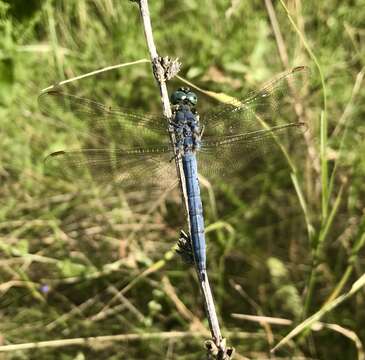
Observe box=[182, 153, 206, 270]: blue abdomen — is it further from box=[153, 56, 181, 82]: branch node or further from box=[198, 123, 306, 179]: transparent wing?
box=[153, 56, 181, 82]: branch node

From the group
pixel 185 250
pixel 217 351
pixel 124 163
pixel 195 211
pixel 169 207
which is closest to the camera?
pixel 217 351

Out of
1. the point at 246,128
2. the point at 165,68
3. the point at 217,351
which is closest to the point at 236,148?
the point at 246,128

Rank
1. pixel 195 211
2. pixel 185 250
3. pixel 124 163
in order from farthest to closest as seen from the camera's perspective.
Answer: pixel 124 163 < pixel 195 211 < pixel 185 250

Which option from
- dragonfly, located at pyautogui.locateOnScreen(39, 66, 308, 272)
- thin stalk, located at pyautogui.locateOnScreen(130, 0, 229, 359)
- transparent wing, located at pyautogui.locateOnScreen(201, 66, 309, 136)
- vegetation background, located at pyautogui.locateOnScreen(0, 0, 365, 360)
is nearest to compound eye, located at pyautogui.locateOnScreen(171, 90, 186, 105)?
dragonfly, located at pyautogui.locateOnScreen(39, 66, 308, 272)

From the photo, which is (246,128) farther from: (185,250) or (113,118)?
(185,250)

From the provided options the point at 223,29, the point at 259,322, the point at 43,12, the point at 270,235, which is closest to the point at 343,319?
the point at 259,322

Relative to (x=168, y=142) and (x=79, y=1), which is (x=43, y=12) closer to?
(x=79, y=1)

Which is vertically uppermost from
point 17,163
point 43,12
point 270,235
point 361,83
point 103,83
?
point 43,12
